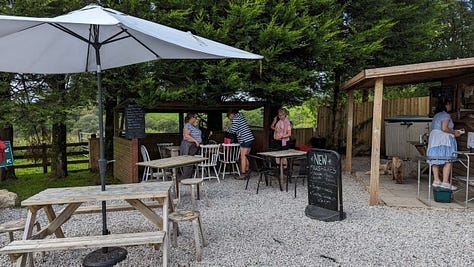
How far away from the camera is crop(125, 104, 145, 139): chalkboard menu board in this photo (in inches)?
277

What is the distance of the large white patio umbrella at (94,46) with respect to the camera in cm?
291

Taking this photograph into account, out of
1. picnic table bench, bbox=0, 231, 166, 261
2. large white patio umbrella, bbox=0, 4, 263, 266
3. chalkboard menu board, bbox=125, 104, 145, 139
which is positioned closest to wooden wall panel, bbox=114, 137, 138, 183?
chalkboard menu board, bbox=125, 104, 145, 139

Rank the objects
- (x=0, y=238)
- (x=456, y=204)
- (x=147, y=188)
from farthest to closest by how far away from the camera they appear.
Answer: (x=456, y=204)
(x=0, y=238)
(x=147, y=188)

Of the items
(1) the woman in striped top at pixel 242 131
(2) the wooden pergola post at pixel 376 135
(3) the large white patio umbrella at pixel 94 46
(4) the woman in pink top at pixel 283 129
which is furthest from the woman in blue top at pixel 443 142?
(3) the large white patio umbrella at pixel 94 46

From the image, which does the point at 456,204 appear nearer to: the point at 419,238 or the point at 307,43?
the point at 419,238

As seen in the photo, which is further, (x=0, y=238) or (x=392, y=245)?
(x=0, y=238)

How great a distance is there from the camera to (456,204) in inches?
212

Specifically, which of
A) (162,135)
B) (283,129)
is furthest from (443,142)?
(162,135)

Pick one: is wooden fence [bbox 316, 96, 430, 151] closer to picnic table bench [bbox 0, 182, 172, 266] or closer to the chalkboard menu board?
the chalkboard menu board

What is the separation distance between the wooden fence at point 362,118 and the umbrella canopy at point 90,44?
8951mm

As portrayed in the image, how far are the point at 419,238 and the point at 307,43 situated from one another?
507 cm

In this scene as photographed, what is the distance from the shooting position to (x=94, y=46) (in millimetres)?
3434

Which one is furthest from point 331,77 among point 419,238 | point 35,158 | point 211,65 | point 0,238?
point 35,158

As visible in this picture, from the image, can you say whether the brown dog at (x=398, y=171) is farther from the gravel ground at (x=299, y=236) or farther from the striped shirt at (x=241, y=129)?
the striped shirt at (x=241, y=129)
